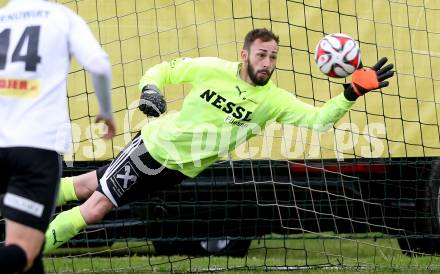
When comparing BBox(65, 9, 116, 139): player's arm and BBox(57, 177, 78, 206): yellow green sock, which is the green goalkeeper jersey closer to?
BBox(57, 177, 78, 206): yellow green sock

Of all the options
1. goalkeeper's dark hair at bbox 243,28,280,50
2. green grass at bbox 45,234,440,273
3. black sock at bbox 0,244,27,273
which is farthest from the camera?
→ green grass at bbox 45,234,440,273

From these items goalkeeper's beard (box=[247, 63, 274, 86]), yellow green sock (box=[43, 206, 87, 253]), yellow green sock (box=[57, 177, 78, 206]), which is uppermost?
goalkeeper's beard (box=[247, 63, 274, 86])

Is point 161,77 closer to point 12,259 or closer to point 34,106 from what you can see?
point 34,106

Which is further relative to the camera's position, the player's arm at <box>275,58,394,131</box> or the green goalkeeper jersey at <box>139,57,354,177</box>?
the green goalkeeper jersey at <box>139,57,354,177</box>

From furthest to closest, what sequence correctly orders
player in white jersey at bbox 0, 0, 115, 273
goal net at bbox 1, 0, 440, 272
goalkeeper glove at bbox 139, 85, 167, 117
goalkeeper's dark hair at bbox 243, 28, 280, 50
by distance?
goal net at bbox 1, 0, 440, 272, goalkeeper's dark hair at bbox 243, 28, 280, 50, goalkeeper glove at bbox 139, 85, 167, 117, player in white jersey at bbox 0, 0, 115, 273

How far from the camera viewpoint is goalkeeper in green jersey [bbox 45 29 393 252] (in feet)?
23.1

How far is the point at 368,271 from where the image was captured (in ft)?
26.2

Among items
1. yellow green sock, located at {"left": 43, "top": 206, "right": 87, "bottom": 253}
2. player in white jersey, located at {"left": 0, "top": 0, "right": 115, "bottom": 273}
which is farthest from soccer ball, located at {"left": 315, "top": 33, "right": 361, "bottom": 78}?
player in white jersey, located at {"left": 0, "top": 0, "right": 115, "bottom": 273}

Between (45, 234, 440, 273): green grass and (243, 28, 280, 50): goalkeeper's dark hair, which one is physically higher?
(243, 28, 280, 50): goalkeeper's dark hair

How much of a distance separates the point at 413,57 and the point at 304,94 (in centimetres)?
98

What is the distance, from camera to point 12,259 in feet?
15.6

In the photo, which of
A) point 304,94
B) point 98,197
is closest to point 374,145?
point 304,94

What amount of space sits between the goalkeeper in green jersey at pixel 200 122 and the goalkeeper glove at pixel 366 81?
0.38m

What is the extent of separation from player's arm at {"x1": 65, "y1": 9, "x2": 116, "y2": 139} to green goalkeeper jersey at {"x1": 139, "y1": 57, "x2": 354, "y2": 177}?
204cm
